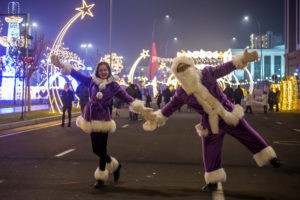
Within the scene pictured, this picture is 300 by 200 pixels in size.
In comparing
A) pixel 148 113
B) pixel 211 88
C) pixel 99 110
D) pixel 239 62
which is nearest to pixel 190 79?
pixel 211 88

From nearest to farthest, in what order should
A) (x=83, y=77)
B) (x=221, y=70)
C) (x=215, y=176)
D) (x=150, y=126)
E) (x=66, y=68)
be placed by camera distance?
1. (x=215, y=176)
2. (x=221, y=70)
3. (x=150, y=126)
4. (x=83, y=77)
5. (x=66, y=68)

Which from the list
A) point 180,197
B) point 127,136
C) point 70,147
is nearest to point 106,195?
point 180,197

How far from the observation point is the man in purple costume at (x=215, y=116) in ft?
21.4

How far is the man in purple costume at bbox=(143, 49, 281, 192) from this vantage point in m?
6.52

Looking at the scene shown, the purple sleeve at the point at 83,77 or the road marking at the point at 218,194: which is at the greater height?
the purple sleeve at the point at 83,77

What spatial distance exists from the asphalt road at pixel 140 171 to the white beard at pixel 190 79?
1.49m

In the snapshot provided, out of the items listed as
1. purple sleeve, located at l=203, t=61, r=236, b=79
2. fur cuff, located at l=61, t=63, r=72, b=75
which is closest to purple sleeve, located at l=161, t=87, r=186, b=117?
purple sleeve, located at l=203, t=61, r=236, b=79

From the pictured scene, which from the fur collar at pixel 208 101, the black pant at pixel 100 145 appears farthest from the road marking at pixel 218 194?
the black pant at pixel 100 145

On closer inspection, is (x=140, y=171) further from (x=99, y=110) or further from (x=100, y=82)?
(x=100, y=82)

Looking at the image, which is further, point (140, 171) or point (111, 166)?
point (140, 171)

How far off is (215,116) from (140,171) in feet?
8.25

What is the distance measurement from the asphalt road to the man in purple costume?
46cm

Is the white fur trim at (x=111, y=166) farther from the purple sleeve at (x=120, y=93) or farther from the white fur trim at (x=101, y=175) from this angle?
the purple sleeve at (x=120, y=93)

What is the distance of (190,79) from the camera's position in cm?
660
